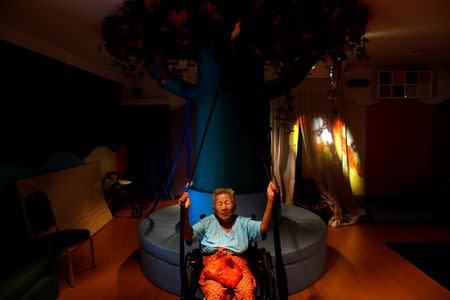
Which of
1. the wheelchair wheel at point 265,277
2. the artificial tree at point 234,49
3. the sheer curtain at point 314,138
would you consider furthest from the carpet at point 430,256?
the wheelchair wheel at point 265,277

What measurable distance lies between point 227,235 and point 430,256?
2.90 meters

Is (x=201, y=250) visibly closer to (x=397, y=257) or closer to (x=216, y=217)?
(x=216, y=217)

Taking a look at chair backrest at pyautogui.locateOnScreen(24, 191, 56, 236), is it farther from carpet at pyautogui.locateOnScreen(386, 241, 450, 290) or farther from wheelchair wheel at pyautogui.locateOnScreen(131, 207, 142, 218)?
carpet at pyautogui.locateOnScreen(386, 241, 450, 290)

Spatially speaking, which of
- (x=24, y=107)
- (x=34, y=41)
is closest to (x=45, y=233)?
(x=24, y=107)

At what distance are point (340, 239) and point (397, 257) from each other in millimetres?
761

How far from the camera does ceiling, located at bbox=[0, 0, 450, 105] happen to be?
A: 296cm

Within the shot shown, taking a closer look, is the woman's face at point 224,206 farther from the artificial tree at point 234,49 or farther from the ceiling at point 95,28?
the ceiling at point 95,28

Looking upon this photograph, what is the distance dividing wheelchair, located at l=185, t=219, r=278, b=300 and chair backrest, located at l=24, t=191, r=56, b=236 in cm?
202

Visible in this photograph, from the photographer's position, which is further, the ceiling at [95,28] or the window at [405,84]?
the window at [405,84]

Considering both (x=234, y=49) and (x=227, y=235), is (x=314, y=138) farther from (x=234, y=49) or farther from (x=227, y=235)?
(x=227, y=235)

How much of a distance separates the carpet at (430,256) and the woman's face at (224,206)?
94.2 inches

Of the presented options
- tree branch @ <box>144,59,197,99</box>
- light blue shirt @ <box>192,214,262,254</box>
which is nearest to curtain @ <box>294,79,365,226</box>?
tree branch @ <box>144,59,197,99</box>

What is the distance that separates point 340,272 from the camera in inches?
135

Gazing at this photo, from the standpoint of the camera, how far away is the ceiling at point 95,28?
2.96 metres
